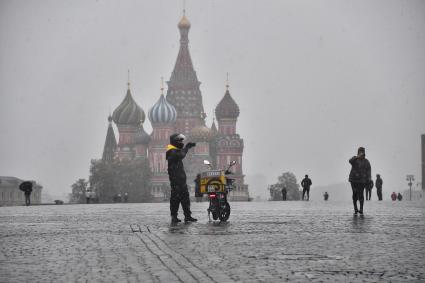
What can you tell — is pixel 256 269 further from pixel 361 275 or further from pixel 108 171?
pixel 108 171

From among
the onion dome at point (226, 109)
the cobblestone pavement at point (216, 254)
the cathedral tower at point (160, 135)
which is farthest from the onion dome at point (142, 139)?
the cobblestone pavement at point (216, 254)

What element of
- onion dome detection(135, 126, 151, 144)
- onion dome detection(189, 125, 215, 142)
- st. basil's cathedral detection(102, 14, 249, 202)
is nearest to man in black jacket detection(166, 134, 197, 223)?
st. basil's cathedral detection(102, 14, 249, 202)

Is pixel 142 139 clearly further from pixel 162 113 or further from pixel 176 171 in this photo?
pixel 176 171

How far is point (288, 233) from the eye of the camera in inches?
543

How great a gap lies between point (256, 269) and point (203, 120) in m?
157

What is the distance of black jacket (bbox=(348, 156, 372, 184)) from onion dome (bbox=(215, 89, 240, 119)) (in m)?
136

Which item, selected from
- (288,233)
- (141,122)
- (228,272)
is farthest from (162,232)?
(141,122)

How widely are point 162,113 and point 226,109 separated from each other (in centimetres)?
1028

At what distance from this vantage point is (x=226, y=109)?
156125 millimetres

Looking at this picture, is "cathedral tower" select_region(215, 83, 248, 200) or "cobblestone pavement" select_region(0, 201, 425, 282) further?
"cathedral tower" select_region(215, 83, 248, 200)

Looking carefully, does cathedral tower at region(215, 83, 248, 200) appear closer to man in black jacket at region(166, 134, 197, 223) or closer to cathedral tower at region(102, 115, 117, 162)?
cathedral tower at region(102, 115, 117, 162)

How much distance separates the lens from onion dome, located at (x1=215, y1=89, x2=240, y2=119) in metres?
156

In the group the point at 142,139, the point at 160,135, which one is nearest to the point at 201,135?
the point at 160,135

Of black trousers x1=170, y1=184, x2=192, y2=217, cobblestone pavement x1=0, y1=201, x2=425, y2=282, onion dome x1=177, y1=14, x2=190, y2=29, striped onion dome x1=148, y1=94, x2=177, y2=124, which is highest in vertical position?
onion dome x1=177, y1=14, x2=190, y2=29
